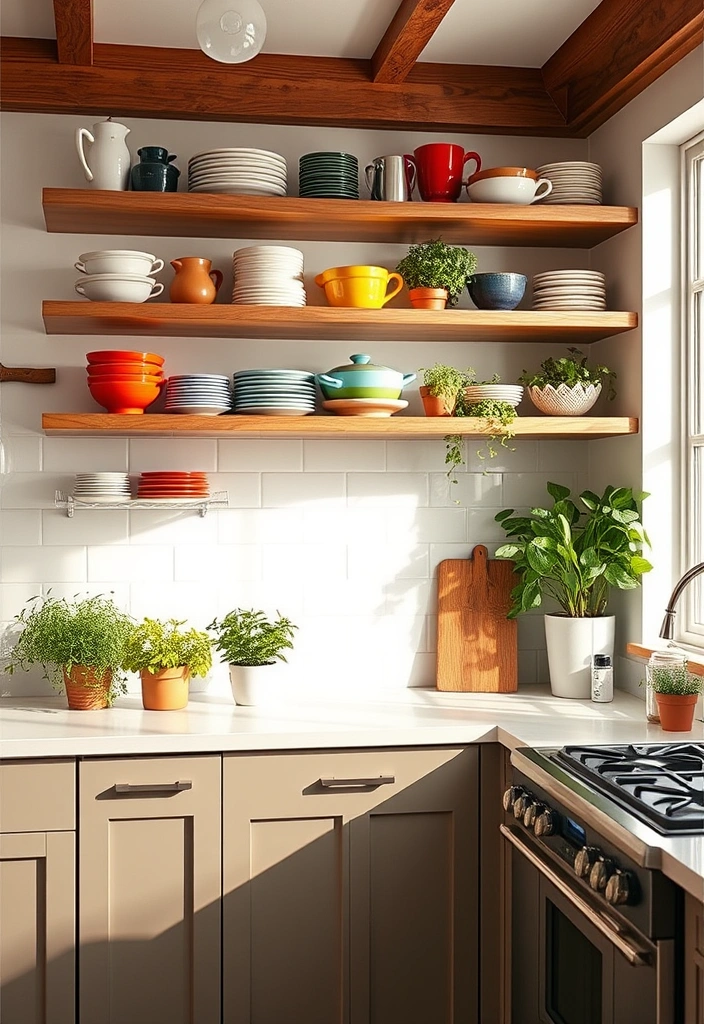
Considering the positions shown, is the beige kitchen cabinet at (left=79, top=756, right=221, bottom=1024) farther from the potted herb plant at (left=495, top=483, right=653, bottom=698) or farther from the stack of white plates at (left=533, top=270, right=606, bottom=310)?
the stack of white plates at (left=533, top=270, right=606, bottom=310)

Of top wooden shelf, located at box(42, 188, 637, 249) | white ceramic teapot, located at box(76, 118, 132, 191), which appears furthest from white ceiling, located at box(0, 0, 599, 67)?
top wooden shelf, located at box(42, 188, 637, 249)

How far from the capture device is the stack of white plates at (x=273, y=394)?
2.75 metres

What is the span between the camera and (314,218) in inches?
110

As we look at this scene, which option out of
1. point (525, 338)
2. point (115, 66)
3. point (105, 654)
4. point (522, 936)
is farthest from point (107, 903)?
point (115, 66)

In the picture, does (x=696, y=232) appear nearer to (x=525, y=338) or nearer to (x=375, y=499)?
(x=525, y=338)

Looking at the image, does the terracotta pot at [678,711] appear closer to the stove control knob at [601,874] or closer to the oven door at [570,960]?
the oven door at [570,960]

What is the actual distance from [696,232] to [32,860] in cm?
228

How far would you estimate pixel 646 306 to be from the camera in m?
2.87

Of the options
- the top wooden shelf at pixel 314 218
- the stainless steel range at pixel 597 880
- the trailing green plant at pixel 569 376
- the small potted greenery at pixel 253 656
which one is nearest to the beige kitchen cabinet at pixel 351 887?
the stainless steel range at pixel 597 880

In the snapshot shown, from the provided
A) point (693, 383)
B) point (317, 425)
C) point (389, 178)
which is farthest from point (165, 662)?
point (693, 383)

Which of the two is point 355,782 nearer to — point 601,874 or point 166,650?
point 166,650

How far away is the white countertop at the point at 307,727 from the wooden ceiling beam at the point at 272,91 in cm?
163

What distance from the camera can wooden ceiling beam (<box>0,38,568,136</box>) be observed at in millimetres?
2848

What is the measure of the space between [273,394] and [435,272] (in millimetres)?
568
